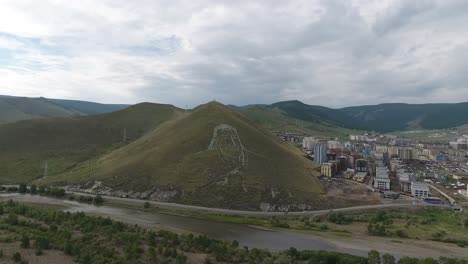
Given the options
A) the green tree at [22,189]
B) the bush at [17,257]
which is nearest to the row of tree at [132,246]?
the bush at [17,257]

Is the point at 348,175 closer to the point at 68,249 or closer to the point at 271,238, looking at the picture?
the point at 271,238

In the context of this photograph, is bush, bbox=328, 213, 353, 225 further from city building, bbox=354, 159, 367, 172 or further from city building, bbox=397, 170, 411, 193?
city building, bbox=354, 159, 367, 172

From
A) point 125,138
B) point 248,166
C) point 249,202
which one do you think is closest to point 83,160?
point 125,138

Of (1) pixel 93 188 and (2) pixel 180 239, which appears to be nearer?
(2) pixel 180 239

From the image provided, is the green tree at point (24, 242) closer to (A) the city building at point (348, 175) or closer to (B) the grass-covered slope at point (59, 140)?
(B) the grass-covered slope at point (59, 140)

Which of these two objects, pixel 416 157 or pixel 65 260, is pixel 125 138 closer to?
pixel 65 260

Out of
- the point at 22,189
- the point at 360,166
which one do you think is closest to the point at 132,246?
the point at 22,189
